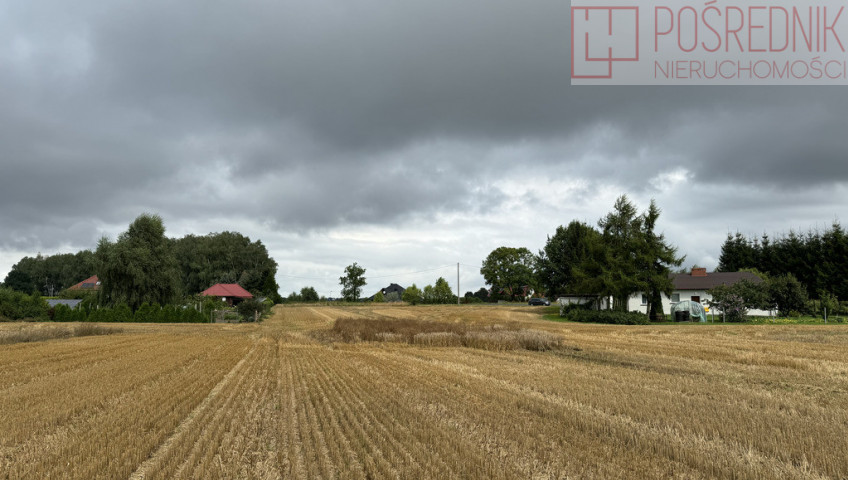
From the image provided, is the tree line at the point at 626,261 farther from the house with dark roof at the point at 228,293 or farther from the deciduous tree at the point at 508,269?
the house with dark roof at the point at 228,293

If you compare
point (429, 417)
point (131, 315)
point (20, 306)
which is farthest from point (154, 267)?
point (429, 417)

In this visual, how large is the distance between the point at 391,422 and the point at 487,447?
2.04 m

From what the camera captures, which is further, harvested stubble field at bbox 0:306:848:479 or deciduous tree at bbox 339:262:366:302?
deciduous tree at bbox 339:262:366:302

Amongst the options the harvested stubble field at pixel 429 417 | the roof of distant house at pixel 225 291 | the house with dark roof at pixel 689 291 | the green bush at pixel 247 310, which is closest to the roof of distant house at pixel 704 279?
the house with dark roof at pixel 689 291

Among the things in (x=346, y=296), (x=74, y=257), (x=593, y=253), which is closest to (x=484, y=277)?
(x=346, y=296)

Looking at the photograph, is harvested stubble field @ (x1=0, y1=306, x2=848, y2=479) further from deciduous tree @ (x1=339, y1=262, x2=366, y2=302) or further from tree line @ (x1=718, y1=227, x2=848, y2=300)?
deciduous tree @ (x1=339, y1=262, x2=366, y2=302)

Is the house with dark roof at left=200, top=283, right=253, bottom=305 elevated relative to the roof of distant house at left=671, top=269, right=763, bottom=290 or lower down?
lower down

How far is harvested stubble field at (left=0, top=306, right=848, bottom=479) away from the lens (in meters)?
6.38

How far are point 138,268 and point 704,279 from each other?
62.0 metres

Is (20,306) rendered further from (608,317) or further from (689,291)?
(689,291)

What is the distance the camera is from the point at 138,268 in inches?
2036

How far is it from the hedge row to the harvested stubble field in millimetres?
29748

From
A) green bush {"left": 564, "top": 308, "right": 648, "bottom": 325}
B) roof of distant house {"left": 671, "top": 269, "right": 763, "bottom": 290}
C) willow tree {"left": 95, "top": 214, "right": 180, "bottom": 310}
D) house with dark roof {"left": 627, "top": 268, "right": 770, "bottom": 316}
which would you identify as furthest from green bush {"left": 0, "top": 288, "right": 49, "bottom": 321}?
roof of distant house {"left": 671, "top": 269, "right": 763, "bottom": 290}

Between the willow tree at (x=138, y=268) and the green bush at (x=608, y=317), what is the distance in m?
43.8
